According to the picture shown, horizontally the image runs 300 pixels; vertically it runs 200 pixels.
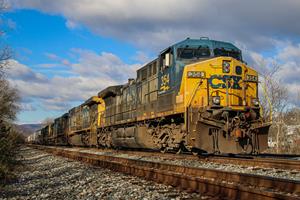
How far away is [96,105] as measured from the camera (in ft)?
86.3

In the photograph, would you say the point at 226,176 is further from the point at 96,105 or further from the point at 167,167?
the point at 96,105

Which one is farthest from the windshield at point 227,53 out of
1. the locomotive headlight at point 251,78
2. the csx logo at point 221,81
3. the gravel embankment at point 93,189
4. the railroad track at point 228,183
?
the gravel embankment at point 93,189

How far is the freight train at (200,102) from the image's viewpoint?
435 inches

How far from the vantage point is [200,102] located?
11.5 metres

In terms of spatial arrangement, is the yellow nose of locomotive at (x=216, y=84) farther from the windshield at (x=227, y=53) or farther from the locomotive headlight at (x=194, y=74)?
the windshield at (x=227, y=53)

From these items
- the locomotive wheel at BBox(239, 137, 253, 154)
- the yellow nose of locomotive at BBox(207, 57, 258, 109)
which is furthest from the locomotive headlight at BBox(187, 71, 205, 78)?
the locomotive wheel at BBox(239, 137, 253, 154)

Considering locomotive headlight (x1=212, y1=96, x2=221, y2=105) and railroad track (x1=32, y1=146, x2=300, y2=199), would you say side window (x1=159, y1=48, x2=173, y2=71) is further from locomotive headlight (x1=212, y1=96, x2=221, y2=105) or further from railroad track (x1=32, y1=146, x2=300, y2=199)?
railroad track (x1=32, y1=146, x2=300, y2=199)

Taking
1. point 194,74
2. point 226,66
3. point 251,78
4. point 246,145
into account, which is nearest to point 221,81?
point 226,66

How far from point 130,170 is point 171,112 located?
139 inches

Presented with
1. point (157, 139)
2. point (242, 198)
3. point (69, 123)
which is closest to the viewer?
point (242, 198)

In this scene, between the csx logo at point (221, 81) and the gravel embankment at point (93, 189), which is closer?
the gravel embankment at point (93, 189)

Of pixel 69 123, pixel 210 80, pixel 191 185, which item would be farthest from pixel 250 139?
pixel 69 123

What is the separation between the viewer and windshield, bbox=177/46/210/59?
1246 cm

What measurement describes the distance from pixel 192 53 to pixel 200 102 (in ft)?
6.78
